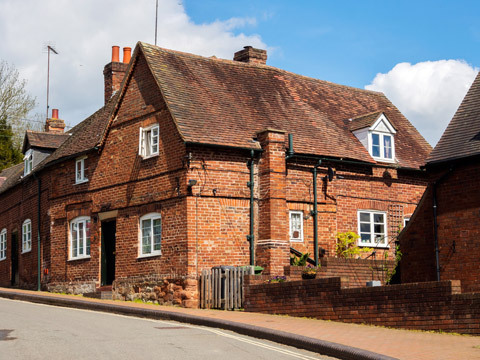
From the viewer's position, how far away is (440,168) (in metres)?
19.1

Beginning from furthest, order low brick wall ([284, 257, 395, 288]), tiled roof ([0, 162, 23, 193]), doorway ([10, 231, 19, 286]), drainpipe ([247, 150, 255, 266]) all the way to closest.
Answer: tiled roof ([0, 162, 23, 193]), doorway ([10, 231, 19, 286]), drainpipe ([247, 150, 255, 266]), low brick wall ([284, 257, 395, 288])

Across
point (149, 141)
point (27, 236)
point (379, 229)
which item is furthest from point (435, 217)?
point (27, 236)

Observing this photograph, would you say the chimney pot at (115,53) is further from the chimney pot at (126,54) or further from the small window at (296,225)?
the small window at (296,225)

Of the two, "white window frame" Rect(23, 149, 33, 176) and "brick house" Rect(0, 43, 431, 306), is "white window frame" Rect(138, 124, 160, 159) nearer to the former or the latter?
"brick house" Rect(0, 43, 431, 306)

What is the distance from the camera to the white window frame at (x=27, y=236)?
3171 centimetres

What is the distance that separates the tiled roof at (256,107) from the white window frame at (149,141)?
1.34 meters

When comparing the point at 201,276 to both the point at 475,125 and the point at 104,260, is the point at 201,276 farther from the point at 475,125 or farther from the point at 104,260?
the point at 475,125

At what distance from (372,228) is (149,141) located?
868 centimetres

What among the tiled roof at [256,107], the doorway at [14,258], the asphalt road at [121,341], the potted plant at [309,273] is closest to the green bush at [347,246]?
the tiled roof at [256,107]

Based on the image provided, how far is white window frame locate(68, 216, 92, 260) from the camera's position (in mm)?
27219

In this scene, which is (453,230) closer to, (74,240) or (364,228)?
(364,228)

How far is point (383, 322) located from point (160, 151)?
10.7m

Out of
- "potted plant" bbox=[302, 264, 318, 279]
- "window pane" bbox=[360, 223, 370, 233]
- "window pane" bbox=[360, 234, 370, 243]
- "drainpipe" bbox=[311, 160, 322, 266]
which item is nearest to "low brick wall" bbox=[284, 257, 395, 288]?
"potted plant" bbox=[302, 264, 318, 279]

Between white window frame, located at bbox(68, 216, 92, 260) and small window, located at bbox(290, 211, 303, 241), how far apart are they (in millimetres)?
7861
